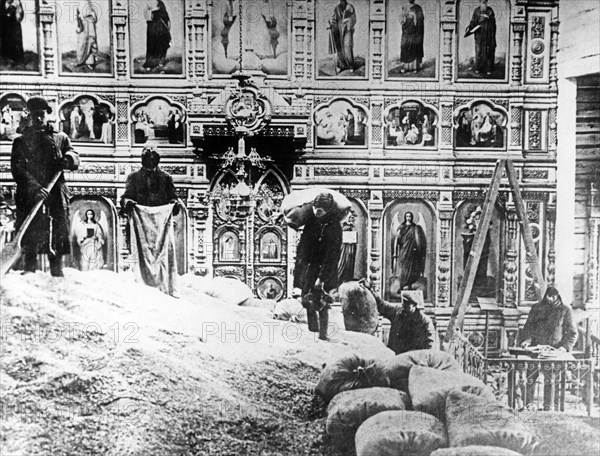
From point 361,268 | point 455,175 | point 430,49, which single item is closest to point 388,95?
point 430,49

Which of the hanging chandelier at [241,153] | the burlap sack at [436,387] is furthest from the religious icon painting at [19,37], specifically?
the burlap sack at [436,387]

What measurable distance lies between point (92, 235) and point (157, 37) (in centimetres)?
210

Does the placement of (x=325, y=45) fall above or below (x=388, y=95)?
above

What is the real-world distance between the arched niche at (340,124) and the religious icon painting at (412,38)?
20.4 inches

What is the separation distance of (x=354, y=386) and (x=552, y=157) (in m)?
3.13

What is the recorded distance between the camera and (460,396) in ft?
20.2

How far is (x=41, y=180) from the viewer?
648cm

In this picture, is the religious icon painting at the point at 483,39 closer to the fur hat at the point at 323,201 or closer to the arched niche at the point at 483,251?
the arched niche at the point at 483,251

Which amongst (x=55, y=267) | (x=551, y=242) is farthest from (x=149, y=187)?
(x=551, y=242)

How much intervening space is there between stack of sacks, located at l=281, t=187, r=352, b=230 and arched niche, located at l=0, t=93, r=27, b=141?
2748 millimetres

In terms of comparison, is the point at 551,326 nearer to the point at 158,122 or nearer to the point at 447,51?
the point at 447,51

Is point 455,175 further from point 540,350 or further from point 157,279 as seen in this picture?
point 157,279

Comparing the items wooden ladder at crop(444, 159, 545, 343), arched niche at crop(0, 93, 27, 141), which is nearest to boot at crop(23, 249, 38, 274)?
arched niche at crop(0, 93, 27, 141)

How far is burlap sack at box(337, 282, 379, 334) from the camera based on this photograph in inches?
263
